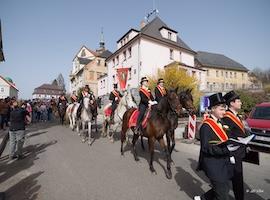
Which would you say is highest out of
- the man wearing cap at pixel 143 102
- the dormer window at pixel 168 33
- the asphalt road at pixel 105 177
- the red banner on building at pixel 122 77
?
the dormer window at pixel 168 33

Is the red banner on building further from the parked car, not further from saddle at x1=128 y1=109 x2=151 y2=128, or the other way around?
the parked car

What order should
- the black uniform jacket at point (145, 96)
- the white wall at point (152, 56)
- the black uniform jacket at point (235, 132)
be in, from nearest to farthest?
1. the black uniform jacket at point (235, 132)
2. the black uniform jacket at point (145, 96)
3. the white wall at point (152, 56)

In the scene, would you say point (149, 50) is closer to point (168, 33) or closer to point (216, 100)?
point (168, 33)

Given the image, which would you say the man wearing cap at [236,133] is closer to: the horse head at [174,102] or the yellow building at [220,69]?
the horse head at [174,102]

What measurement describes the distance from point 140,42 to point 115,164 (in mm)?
28512

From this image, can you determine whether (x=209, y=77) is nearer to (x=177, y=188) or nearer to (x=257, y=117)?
(x=257, y=117)

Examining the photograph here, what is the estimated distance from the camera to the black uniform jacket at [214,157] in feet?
10.2

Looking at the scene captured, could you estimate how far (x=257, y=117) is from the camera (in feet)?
31.5

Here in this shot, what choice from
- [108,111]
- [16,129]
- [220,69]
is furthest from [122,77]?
[220,69]

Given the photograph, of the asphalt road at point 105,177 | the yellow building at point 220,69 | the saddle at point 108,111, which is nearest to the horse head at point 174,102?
the asphalt road at point 105,177

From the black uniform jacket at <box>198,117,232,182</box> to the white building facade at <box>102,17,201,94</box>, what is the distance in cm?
2906

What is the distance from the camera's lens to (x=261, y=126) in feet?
29.1

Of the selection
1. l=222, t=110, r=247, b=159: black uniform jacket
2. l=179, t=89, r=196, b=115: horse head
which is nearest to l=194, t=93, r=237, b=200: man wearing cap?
l=222, t=110, r=247, b=159: black uniform jacket

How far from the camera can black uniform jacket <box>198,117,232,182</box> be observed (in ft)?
10.2
